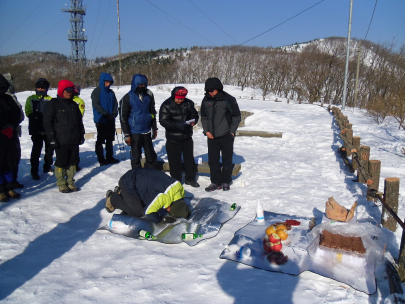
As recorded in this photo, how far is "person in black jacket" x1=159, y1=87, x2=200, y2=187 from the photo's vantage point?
16.5 feet

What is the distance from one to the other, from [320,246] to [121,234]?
2.25 metres

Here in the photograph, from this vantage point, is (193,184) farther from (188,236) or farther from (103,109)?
(103,109)

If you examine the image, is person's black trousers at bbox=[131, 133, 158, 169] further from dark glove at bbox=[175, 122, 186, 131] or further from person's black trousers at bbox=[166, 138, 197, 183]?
dark glove at bbox=[175, 122, 186, 131]

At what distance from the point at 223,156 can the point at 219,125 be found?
540 mm

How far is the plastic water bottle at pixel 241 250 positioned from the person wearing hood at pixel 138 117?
2806mm

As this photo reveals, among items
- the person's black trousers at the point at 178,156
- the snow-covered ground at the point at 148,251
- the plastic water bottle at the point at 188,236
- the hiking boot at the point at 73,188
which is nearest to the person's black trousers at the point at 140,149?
the person's black trousers at the point at 178,156

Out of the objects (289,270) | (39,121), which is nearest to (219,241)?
(289,270)

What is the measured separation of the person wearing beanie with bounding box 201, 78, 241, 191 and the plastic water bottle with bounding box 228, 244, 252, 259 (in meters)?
1.97

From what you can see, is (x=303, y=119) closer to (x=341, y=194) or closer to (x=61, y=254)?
(x=341, y=194)

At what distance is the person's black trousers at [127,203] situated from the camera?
3.99 m

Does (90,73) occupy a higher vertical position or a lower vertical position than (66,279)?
higher

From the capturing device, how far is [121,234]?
3680 mm

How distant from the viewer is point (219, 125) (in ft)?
16.4

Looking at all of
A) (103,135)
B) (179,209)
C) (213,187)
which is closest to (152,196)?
(179,209)
